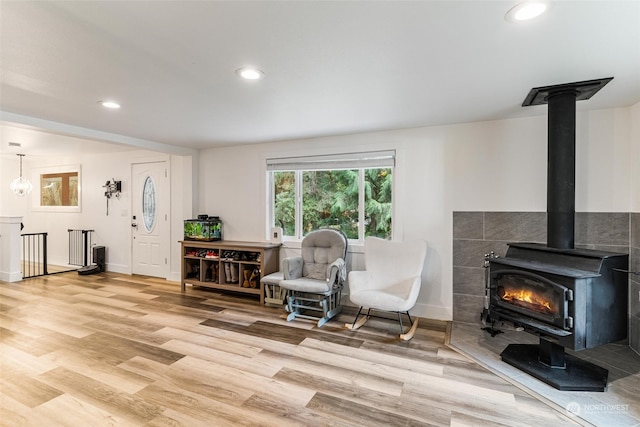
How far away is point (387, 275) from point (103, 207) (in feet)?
19.0

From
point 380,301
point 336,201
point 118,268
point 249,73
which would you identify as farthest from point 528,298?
point 118,268

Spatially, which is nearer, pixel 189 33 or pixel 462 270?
pixel 189 33

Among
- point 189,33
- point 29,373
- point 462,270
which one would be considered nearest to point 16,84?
point 189,33

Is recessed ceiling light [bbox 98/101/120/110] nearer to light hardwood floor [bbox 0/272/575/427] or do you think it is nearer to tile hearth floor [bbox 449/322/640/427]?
light hardwood floor [bbox 0/272/575/427]

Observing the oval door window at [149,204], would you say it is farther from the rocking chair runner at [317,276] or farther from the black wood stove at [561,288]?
the black wood stove at [561,288]

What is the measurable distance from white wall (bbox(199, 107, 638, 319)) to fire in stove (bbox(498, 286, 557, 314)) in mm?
874

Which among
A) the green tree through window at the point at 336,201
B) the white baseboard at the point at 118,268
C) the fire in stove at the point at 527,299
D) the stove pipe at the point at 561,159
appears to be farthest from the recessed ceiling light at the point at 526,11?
the white baseboard at the point at 118,268

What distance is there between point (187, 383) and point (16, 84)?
269 cm

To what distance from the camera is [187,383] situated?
228 cm

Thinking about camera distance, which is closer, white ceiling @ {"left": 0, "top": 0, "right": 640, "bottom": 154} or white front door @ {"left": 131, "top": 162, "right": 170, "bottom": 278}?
white ceiling @ {"left": 0, "top": 0, "right": 640, "bottom": 154}

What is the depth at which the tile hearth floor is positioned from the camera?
6.36 feet

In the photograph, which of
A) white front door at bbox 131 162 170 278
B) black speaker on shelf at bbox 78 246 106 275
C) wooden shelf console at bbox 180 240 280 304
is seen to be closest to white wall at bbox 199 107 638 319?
wooden shelf console at bbox 180 240 280 304

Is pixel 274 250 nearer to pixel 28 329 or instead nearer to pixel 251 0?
pixel 28 329

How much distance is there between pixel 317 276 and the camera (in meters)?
3.97
